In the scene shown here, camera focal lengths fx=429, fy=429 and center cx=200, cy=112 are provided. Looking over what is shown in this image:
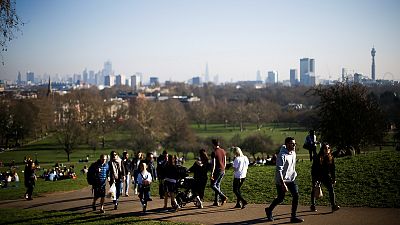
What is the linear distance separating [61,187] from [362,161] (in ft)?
40.3

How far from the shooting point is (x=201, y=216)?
11367mm

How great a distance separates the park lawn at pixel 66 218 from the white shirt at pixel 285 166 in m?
2.86

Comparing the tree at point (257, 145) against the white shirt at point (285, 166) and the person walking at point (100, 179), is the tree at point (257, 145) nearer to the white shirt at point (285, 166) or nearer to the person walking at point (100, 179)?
the person walking at point (100, 179)

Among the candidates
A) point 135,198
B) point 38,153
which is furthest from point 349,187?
point 38,153

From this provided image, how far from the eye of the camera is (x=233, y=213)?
1147 centimetres

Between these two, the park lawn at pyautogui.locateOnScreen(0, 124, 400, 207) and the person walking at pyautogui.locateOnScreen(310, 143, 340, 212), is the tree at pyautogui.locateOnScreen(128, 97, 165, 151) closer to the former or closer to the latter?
the park lawn at pyautogui.locateOnScreen(0, 124, 400, 207)

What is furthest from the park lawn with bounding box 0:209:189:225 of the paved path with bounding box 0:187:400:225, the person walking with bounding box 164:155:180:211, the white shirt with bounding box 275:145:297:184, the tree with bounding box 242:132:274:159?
the tree with bounding box 242:132:274:159

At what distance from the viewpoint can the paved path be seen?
33.9 feet

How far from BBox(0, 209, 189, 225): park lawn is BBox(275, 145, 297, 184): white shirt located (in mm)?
2861

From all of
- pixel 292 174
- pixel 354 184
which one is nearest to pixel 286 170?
pixel 292 174

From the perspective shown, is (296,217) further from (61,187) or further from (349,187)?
(61,187)

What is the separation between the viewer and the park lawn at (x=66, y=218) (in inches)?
432

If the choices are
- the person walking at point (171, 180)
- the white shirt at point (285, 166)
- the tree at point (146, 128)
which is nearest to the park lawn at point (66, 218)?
the person walking at point (171, 180)

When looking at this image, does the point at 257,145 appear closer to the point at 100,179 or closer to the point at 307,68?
the point at 100,179
